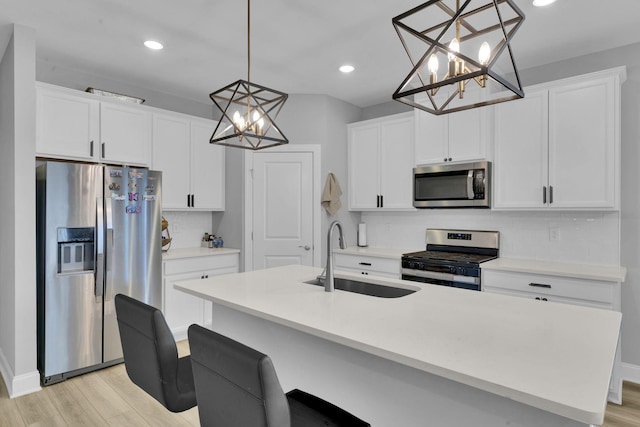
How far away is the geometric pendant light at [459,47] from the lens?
1237mm

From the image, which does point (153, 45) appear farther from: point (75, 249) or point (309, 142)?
point (309, 142)

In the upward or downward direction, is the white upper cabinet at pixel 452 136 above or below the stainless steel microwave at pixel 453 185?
above

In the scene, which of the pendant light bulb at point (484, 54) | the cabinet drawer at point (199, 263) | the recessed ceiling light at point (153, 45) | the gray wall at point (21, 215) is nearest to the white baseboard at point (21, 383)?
the gray wall at point (21, 215)

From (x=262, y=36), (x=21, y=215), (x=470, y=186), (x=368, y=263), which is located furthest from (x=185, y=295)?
(x=470, y=186)

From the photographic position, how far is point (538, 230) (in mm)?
3488

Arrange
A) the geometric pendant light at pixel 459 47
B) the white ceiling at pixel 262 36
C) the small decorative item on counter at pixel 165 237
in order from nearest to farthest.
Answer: the geometric pendant light at pixel 459 47 → the white ceiling at pixel 262 36 → the small decorative item on counter at pixel 165 237

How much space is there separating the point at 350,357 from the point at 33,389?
2.63m

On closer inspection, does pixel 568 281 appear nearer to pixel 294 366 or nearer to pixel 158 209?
pixel 294 366

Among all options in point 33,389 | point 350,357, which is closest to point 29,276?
point 33,389

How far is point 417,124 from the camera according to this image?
3922 mm

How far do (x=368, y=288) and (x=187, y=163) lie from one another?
2.76 meters

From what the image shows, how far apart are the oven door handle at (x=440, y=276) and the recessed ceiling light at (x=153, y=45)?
2925 millimetres

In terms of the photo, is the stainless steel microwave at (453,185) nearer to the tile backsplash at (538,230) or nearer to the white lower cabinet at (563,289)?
the tile backsplash at (538,230)

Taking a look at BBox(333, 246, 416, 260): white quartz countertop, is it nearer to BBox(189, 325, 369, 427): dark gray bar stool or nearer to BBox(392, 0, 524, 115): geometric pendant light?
BBox(392, 0, 524, 115): geometric pendant light
